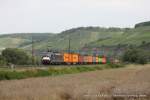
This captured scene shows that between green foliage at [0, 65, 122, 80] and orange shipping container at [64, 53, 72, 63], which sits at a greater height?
orange shipping container at [64, 53, 72, 63]

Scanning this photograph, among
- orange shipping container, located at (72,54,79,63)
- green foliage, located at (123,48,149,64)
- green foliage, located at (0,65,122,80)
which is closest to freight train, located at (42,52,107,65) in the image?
orange shipping container, located at (72,54,79,63)

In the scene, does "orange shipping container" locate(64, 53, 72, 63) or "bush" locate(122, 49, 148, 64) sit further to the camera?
"bush" locate(122, 49, 148, 64)

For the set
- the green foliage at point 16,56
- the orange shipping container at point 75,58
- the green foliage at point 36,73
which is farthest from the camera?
the green foliage at point 16,56

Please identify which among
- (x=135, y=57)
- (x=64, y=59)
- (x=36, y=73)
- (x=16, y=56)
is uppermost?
(x=16, y=56)

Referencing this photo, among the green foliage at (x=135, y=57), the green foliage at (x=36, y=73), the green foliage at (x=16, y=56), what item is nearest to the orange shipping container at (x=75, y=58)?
the green foliage at (x=16, y=56)

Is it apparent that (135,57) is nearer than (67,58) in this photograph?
No

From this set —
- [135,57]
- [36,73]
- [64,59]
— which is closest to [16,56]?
[64,59]

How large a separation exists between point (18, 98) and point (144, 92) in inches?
285

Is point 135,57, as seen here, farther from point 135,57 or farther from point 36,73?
point 36,73

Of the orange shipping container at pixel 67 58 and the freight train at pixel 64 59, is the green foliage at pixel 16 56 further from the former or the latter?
the orange shipping container at pixel 67 58

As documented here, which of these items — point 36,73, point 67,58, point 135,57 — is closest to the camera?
point 36,73

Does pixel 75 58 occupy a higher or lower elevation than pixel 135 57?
lower

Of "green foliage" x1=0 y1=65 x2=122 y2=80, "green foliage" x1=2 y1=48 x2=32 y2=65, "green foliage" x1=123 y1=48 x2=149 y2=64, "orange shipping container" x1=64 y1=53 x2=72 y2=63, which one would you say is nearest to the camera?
"green foliage" x1=0 y1=65 x2=122 y2=80

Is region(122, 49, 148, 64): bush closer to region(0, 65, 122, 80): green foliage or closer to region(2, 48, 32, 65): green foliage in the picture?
region(2, 48, 32, 65): green foliage
